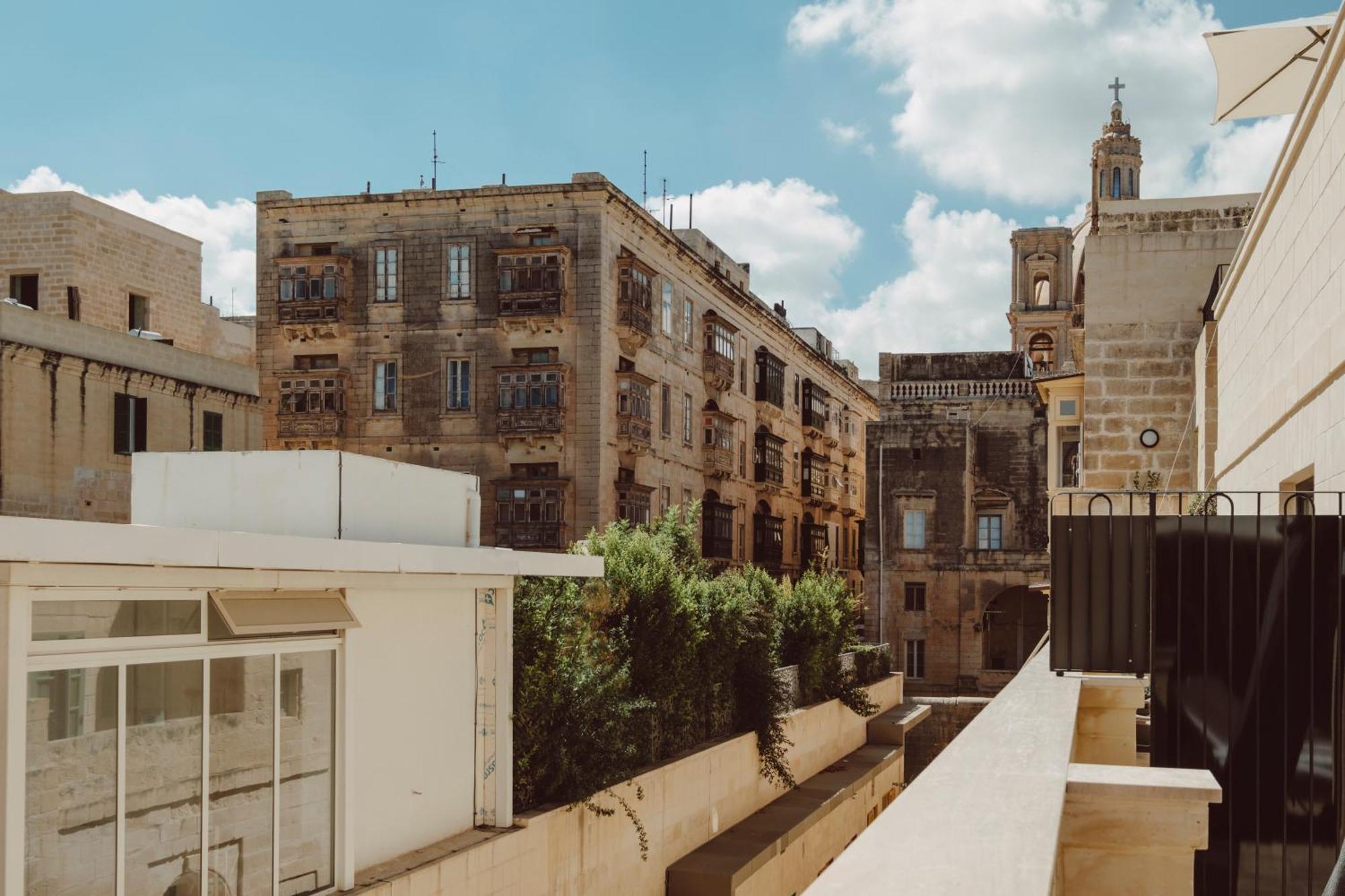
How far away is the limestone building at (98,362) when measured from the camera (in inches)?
1006

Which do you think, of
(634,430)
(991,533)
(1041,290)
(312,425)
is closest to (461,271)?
(312,425)

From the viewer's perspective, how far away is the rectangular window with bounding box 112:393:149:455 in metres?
27.8

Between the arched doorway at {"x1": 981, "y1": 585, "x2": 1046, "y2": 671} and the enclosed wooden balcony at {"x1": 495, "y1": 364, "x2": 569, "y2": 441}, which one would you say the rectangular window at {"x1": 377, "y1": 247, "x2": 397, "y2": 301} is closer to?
the enclosed wooden balcony at {"x1": 495, "y1": 364, "x2": 569, "y2": 441}

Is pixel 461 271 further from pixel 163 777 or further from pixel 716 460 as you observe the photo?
pixel 163 777

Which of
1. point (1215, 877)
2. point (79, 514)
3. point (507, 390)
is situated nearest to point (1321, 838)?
point (1215, 877)

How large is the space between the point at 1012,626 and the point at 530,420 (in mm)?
20546

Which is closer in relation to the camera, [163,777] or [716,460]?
[163,777]

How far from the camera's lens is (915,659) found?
44156mm

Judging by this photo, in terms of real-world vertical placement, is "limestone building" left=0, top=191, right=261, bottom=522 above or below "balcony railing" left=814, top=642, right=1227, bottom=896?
above

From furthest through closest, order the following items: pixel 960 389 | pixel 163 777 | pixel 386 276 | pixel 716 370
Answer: pixel 960 389
pixel 716 370
pixel 386 276
pixel 163 777

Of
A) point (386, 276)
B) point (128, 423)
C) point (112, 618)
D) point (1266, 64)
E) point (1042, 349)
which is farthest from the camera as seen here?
point (1042, 349)

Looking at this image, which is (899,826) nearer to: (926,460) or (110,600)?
(110,600)

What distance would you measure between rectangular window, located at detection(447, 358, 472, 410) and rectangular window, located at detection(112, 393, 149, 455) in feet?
26.2

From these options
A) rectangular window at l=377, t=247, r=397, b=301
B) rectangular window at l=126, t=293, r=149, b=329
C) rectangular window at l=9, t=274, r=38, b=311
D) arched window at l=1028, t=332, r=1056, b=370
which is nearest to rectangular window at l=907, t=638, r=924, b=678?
arched window at l=1028, t=332, r=1056, b=370
